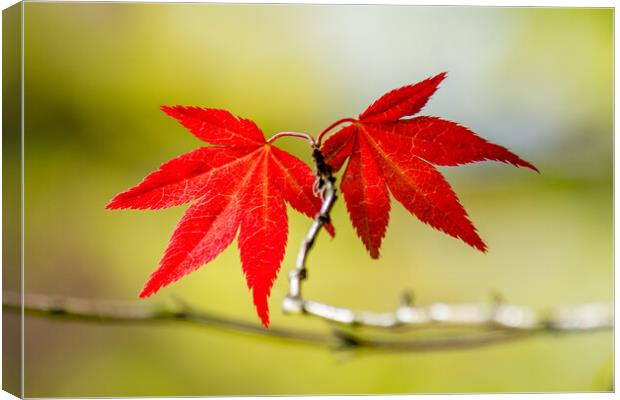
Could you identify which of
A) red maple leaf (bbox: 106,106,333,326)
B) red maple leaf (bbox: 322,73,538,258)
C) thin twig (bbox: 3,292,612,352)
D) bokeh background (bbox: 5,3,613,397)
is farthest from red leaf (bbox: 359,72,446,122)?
bokeh background (bbox: 5,3,613,397)

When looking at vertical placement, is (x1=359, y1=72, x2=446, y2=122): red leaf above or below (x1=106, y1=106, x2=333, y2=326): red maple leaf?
above

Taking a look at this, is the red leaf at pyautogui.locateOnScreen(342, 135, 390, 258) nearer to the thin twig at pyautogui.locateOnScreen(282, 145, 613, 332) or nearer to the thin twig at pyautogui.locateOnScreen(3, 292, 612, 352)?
the thin twig at pyautogui.locateOnScreen(282, 145, 613, 332)

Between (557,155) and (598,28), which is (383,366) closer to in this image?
(557,155)

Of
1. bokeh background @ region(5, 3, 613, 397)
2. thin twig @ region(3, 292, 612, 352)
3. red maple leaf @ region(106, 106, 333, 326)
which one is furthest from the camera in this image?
bokeh background @ region(5, 3, 613, 397)

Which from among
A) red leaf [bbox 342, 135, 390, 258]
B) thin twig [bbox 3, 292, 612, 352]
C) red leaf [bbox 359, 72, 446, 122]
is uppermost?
red leaf [bbox 359, 72, 446, 122]

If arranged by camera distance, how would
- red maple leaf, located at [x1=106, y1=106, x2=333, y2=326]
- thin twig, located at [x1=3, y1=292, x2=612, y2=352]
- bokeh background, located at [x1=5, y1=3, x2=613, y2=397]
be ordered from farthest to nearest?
1. bokeh background, located at [x1=5, y1=3, x2=613, y2=397]
2. thin twig, located at [x1=3, y1=292, x2=612, y2=352]
3. red maple leaf, located at [x1=106, y1=106, x2=333, y2=326]

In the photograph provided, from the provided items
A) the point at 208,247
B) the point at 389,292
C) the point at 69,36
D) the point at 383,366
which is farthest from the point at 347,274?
the point at 208,247
